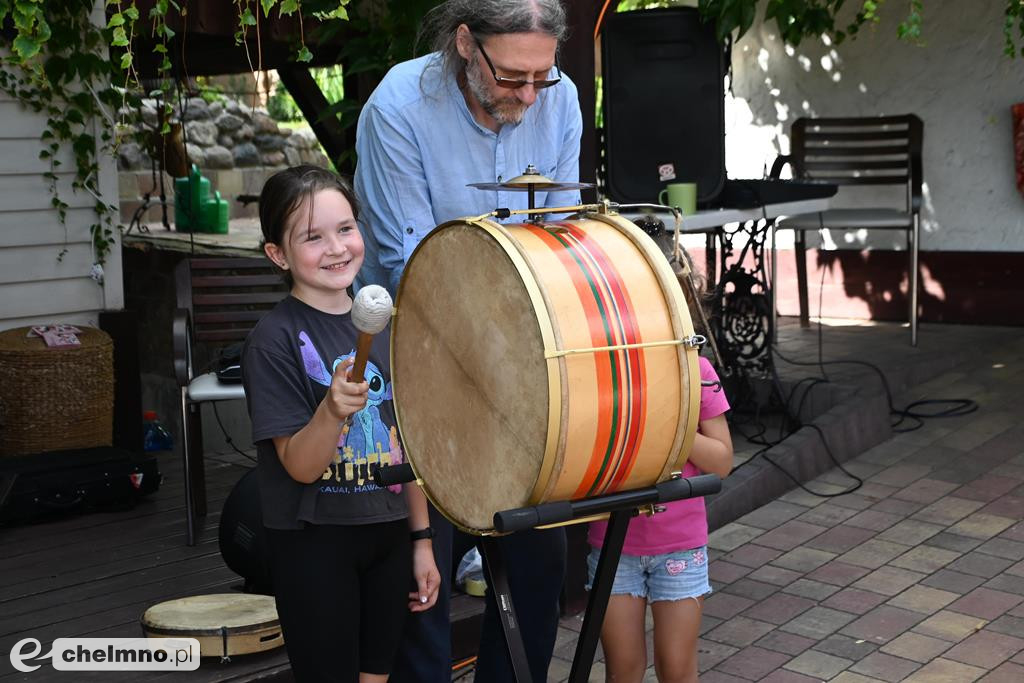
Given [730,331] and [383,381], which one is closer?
[383,381]

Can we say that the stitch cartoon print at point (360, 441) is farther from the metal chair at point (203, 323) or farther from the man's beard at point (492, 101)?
the metal chair at point (203, 323)

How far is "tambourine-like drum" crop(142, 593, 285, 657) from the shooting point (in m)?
3.19

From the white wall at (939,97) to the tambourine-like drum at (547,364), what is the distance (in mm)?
5609

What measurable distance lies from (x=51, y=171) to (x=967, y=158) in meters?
4.92

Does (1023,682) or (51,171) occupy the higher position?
(51,171)

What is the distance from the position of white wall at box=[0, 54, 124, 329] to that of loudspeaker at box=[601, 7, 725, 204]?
215 cm

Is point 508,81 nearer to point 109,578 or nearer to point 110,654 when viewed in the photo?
point 110,654

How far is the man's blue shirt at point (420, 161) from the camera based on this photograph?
8.92ft

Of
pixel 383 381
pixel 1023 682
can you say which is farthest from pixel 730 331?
pixel 383 381

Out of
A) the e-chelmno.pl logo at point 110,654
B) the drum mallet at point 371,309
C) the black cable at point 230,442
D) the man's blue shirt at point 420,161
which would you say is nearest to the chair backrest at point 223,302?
the black cable at point 230,442

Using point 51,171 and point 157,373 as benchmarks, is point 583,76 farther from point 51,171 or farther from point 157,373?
point 157,373

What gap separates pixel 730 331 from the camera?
5.76 meters

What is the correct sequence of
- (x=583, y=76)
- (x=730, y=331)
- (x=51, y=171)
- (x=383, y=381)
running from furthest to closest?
(x=730, y=331) < (x=51, y=171) < (x=583, y=76) < (x=383, y=381)

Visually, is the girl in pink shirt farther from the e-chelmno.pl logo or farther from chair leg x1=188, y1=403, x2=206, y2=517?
chair leg x1=188, y1=403, x2=206, y2=517
